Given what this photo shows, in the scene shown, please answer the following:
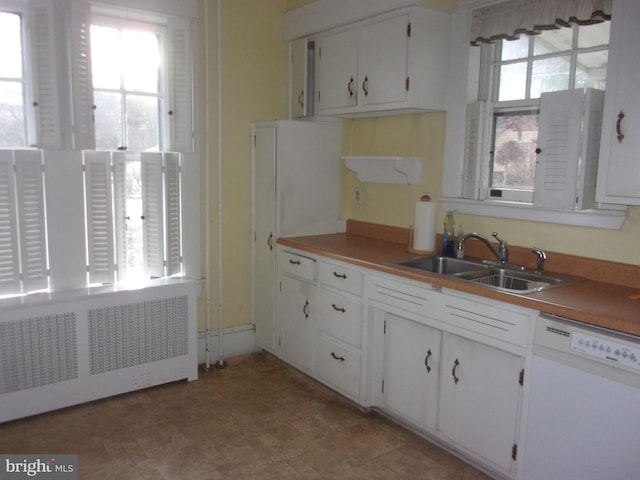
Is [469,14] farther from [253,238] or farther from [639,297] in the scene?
[253,238]

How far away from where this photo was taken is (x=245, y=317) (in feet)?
13.0

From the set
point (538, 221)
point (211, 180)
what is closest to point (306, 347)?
point (211, 180)

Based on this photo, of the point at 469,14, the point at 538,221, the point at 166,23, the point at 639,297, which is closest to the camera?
the point at 639,297

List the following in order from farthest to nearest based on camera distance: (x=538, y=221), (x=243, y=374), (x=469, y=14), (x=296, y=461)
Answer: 1. (x=243, y=374)
2. (x=469, y=14)
3. (x=538, y=221)
4. (x=296, y=461)

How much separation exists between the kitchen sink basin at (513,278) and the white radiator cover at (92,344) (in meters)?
1.79

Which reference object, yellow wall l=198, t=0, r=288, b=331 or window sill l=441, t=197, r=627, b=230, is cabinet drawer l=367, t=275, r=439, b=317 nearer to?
window sill l=441, t=197, r=627, b=230

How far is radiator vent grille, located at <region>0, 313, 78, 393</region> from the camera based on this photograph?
280cm

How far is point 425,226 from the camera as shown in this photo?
3166 millimetres

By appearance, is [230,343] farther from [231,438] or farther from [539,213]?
[539,213]

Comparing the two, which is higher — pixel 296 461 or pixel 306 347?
pixel 306 347

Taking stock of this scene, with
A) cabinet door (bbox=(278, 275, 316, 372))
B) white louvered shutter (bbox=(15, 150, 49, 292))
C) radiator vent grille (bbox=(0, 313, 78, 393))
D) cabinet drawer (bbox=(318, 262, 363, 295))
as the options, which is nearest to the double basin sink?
cabinet drawer (bbox=(318, 262, 363, 295))

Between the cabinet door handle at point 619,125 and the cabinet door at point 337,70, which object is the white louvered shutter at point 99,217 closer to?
the cabinet door at point 337,70

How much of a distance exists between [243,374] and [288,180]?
1368 millimetres

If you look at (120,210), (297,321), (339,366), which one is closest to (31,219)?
(120,210)
